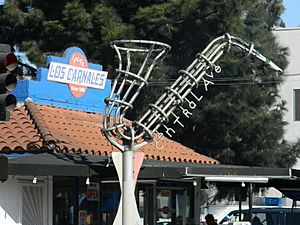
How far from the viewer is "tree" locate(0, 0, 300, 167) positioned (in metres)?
27.6

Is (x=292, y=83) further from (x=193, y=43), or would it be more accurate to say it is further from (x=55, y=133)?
(x=55, y=133)

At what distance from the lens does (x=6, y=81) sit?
1089cm

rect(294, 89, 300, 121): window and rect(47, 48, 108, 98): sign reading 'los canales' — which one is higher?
rect(294, 89, 300, 121): window

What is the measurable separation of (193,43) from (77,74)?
9.52m

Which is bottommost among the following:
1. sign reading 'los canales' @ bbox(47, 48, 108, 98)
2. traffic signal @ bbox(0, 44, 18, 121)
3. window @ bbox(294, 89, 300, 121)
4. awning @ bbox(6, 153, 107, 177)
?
awning @ bbox(6, 153, 107, 177)

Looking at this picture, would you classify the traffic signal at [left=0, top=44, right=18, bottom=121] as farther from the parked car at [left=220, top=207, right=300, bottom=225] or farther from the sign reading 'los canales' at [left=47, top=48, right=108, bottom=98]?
the parked car at [left=220, top=207, right=300, bottom=225]

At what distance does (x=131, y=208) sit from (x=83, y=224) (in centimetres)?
511

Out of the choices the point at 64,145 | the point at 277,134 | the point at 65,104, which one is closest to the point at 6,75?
the point at 64,145

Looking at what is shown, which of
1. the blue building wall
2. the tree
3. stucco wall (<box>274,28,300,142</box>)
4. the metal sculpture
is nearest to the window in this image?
stucco wall (<box>274,28,300,142</box>)

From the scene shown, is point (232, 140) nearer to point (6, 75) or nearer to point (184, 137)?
point (184, 137)

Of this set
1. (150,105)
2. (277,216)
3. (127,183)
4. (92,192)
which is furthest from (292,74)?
(127,183)

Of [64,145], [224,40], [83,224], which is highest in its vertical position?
[224,40]

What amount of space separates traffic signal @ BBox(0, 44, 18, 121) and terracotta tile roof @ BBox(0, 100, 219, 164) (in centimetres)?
528

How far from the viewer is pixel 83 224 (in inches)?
706
